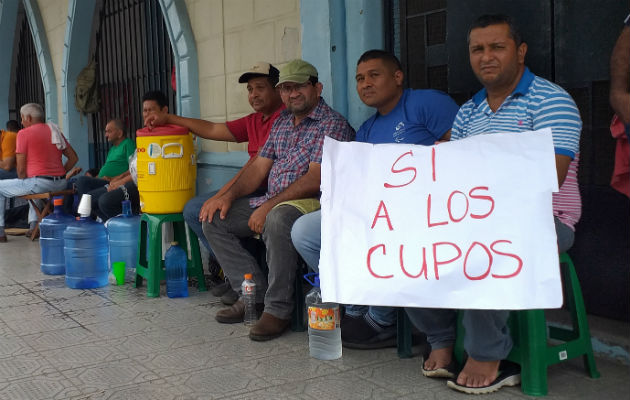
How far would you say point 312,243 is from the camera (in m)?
3.48

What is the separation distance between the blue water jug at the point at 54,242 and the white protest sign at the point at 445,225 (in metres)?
3.81

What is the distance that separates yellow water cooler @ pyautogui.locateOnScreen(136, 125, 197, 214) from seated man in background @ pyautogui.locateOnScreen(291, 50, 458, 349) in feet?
5.60

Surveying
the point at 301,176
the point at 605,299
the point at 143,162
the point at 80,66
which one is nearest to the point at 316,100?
the point at 301,176

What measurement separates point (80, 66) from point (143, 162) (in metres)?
5.27

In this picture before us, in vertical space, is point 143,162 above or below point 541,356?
above

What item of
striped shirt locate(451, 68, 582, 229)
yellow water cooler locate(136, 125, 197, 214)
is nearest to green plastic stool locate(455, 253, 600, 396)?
striped shirt locate(451, 68, 582, 229)

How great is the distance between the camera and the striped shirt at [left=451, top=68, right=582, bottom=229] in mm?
2736

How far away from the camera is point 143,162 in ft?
16.5

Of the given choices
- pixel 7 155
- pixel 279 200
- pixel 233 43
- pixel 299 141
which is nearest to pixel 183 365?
pixel 279 200

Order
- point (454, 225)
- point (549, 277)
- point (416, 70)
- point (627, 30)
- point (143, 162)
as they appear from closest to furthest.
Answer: point (549, 277)
point (454, 225)
point (627, 30)
point (416, 70)
point (143, 162)

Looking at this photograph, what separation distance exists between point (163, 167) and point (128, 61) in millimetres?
4102

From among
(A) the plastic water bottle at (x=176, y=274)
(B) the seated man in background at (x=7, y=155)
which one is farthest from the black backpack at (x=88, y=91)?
(A) the plastic water bottle at (x=176, y=274)

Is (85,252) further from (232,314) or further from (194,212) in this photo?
(232,314)

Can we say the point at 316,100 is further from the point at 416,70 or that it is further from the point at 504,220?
the point at 504,220
